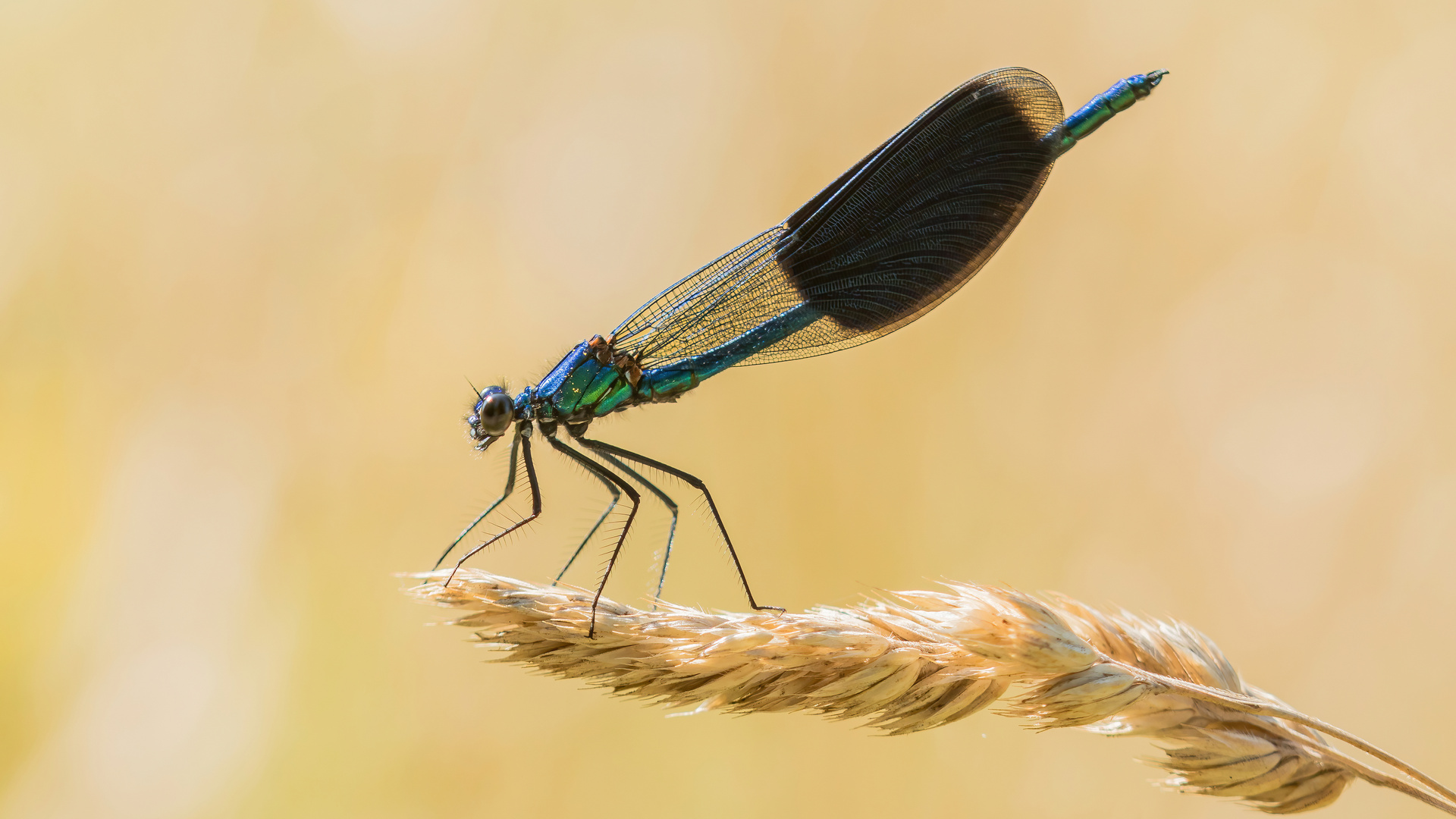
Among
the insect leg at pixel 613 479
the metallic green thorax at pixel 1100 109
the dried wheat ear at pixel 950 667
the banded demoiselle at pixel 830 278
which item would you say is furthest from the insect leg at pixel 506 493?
the metallic green thorax at pixel 1100 109

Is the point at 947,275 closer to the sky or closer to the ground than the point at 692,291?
closer to the ground

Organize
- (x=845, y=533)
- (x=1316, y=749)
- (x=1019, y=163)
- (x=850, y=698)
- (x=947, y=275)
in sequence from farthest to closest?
1. (x=845, y=533)
2. (x=947, y=275)
3. (x=1019, y=163)
4. (x=850, y=698)
5. (x=1316, y=749)

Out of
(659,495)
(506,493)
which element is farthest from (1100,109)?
(506,493)

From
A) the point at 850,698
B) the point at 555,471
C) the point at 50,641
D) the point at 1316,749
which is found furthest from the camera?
the point at 555,471

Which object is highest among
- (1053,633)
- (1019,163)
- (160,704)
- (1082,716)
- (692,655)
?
(1019,163)

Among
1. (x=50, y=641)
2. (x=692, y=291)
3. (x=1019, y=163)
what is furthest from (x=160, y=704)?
(x=1019, y=163)

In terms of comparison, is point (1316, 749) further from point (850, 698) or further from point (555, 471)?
point (555, 471)

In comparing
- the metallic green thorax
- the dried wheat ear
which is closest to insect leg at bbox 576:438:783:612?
the dried wheat ear

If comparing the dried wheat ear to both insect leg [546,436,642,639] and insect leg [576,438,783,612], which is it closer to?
insect leg [546,436,642,639]
